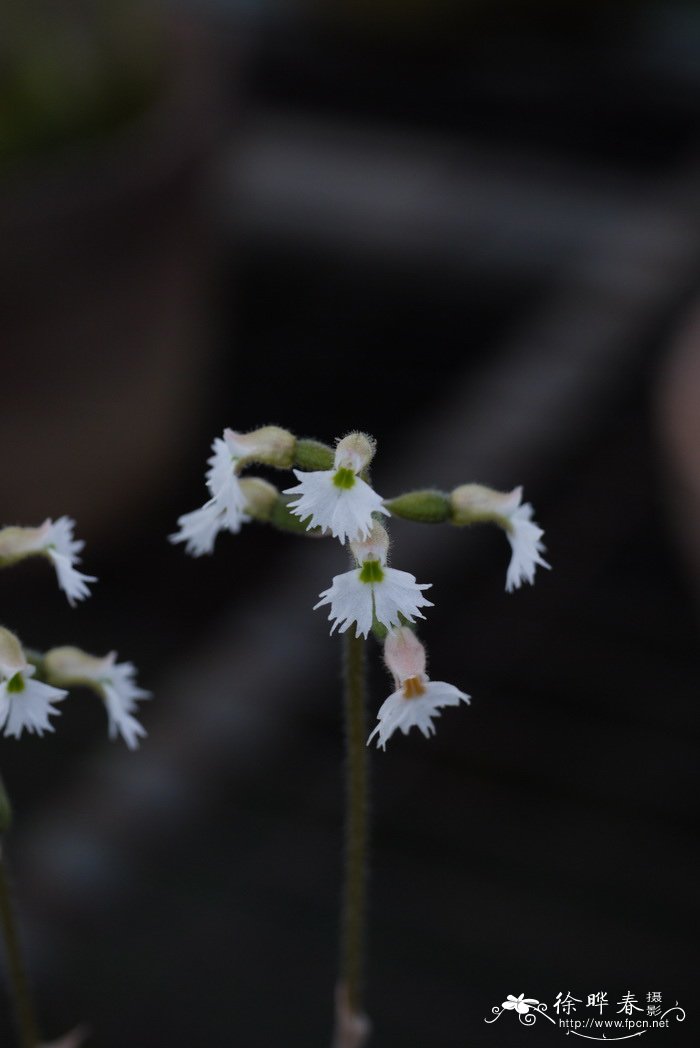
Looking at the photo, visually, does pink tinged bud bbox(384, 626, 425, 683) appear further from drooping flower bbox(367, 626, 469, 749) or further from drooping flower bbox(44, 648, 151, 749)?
drooping flower bbox(44, 648, 151, 749)

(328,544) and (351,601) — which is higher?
(328,544)

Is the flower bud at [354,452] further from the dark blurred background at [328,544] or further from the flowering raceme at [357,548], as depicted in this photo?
the dark blurred background at [328,544]

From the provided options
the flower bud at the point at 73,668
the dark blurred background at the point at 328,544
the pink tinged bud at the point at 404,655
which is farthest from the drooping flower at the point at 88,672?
the dark blurred background at the point at 328,544

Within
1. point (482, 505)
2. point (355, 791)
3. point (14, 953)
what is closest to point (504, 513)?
point (482, 505)

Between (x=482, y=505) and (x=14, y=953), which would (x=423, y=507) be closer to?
(x=482, y=505)

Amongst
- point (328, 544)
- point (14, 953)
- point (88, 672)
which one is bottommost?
point (14, 953)

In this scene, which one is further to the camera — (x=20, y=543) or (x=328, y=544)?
(x=328, y=544)

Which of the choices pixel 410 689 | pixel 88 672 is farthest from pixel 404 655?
pixel 88 672
